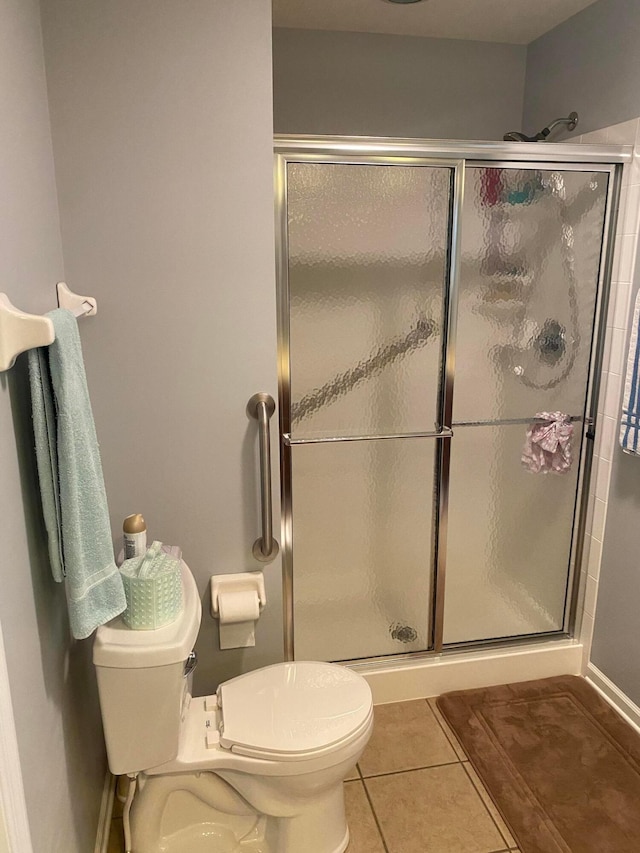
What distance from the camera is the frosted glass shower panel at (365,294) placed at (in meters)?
1.87

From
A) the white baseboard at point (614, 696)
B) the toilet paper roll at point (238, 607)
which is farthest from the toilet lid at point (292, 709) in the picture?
the white baseboard at point (614, 696)

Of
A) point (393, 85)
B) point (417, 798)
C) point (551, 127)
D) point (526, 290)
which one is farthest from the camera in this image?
point (393, 85)

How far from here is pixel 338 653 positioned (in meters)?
2.24

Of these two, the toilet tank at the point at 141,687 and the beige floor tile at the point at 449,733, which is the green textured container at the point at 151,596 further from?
the beige floor tile at the point at 449,733

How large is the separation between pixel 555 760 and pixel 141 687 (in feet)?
4.40

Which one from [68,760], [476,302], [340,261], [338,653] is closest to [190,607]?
[68,760]

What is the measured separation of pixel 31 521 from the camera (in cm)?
121

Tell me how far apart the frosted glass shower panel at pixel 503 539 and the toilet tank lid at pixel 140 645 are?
1.10m

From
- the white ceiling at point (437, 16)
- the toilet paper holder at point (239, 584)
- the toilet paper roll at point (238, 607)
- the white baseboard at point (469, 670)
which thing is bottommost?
the white baseboard at point (469, 670)

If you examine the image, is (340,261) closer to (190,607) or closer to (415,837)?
(190,607)

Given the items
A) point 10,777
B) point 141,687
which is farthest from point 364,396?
point 10,777

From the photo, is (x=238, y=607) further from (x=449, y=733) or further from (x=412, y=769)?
(x=449, y=733)

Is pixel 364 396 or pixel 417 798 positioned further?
pixel 364 396

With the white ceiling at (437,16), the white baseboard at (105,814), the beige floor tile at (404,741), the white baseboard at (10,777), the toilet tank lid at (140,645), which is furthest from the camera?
the white ceiling at (437,16)
